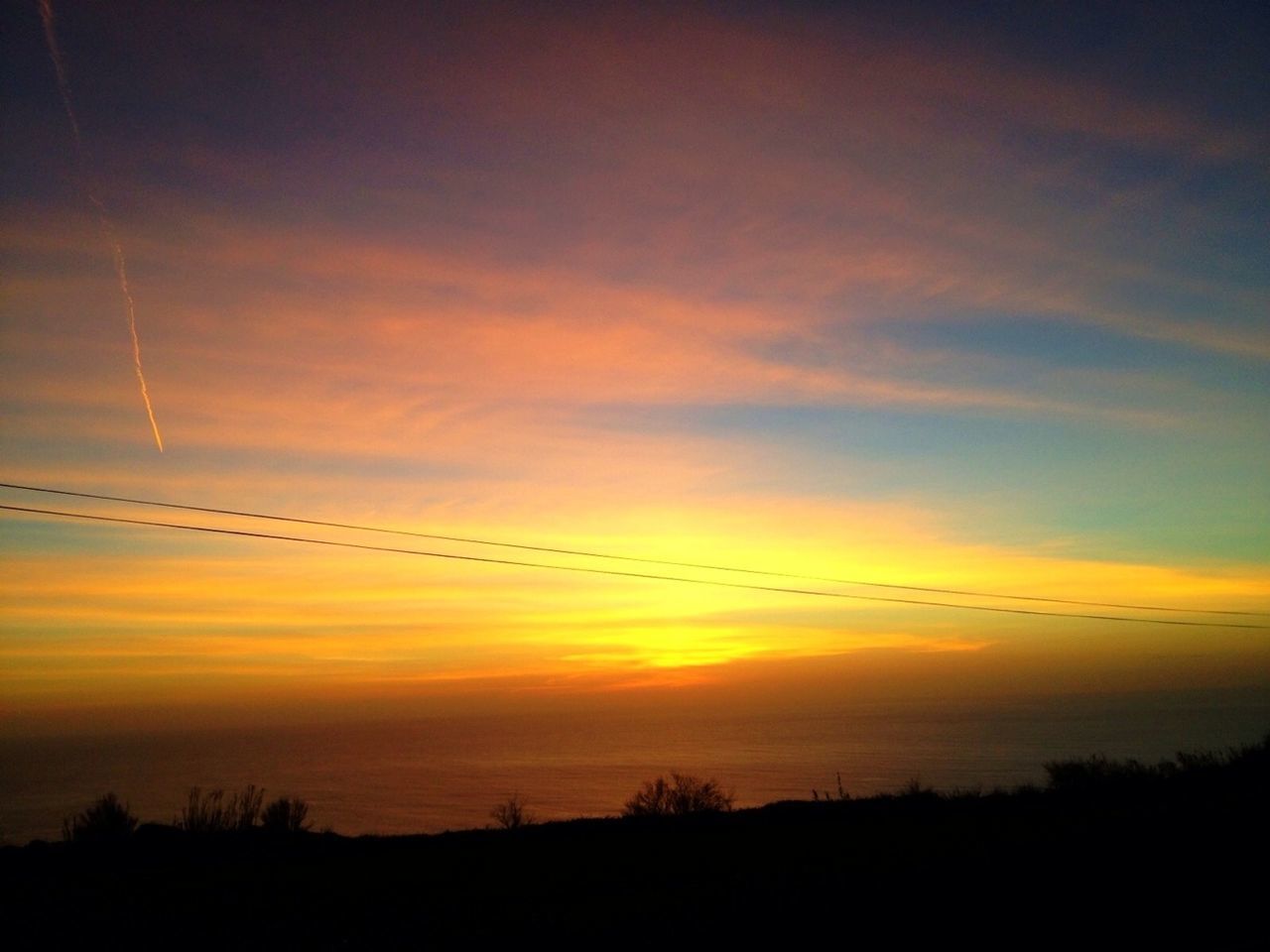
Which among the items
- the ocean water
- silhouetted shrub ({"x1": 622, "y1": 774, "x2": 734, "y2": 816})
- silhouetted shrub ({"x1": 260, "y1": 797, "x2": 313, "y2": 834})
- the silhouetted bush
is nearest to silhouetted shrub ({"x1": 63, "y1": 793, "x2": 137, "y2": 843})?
the silhouetted bush

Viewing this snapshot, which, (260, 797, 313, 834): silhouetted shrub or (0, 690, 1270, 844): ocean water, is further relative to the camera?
(0, 690, 1270, 844): ocean water

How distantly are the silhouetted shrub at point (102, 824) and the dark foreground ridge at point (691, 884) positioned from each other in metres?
1.13

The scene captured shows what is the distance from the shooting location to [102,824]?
12656mm

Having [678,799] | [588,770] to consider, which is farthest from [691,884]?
[588,770]

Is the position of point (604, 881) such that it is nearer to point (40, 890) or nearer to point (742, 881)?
point (742, 881)

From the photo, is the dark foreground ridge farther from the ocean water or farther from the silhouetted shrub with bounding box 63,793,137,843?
the ocean water

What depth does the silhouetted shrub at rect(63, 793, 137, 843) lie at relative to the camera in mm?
12242

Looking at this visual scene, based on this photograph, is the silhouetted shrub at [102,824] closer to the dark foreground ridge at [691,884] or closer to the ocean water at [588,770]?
the dark foreground ridge at [691,884]

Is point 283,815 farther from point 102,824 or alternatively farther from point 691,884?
point 691,884

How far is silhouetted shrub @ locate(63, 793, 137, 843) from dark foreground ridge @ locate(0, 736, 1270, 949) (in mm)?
1133

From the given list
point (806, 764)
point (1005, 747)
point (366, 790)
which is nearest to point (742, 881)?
point (366, 790)

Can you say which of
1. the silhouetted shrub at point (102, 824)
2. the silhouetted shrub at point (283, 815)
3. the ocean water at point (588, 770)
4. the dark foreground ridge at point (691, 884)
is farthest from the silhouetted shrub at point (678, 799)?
the ocean water at point (588, 770)

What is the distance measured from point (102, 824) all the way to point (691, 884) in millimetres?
10655

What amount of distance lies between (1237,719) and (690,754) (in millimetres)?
123204
